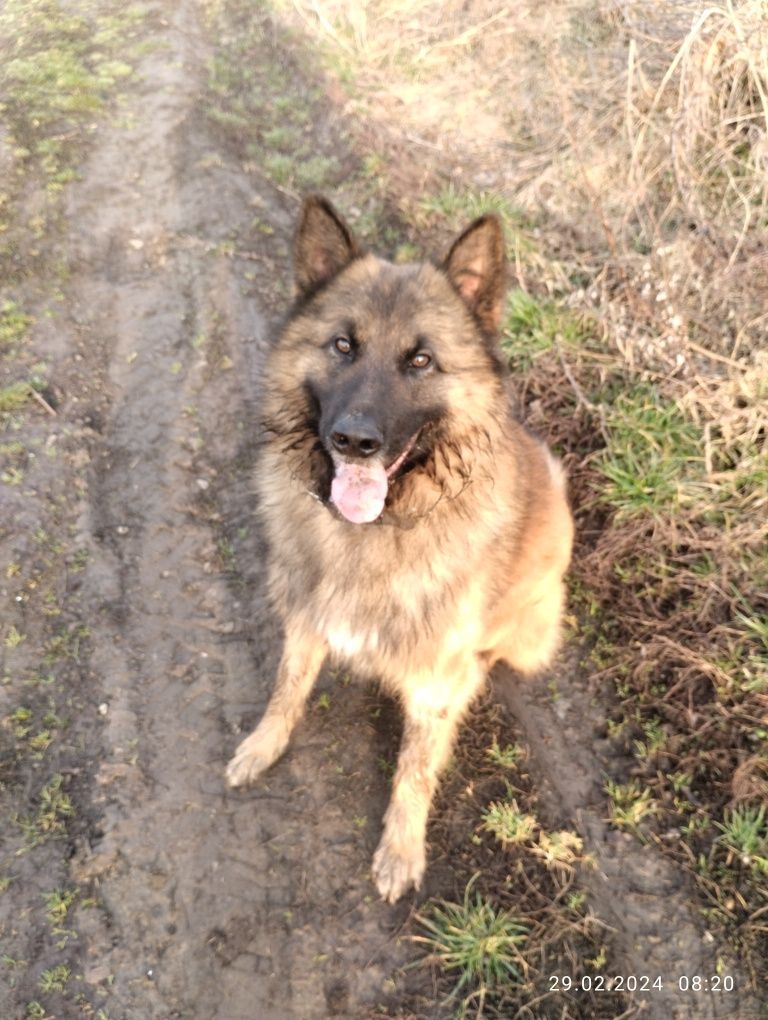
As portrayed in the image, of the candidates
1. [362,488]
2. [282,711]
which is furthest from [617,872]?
[362,488]

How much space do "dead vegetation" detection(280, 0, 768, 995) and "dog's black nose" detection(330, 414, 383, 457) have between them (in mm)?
2151

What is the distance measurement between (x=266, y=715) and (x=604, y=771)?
1625mm

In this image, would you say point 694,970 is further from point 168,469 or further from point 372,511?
point 168,469

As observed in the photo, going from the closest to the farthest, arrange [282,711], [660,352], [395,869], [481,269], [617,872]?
[481,269] → [395,869] → [617,872] → [282,711] → [660,352]

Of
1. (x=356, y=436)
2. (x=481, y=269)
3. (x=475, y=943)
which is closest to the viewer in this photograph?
(x=356, y=436)

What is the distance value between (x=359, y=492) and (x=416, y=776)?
1.29 meters

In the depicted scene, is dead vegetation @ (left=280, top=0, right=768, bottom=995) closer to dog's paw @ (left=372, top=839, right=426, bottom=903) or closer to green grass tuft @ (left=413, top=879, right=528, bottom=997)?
green grass tuft @ (left=413, top=879, right=528, bottom=997)

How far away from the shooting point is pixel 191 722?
10.4 feet

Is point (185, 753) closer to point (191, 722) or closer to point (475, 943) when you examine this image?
point (191, 722)

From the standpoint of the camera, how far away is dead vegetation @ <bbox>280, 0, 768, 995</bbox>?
129 inches

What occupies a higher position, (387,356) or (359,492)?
(387,356)

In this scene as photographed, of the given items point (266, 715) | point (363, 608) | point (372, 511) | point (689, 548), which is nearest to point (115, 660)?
point (266, 715)

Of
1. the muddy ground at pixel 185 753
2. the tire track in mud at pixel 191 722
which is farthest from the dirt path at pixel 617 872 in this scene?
the tire track in mud at pixel 191 722

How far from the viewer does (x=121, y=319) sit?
467cm
